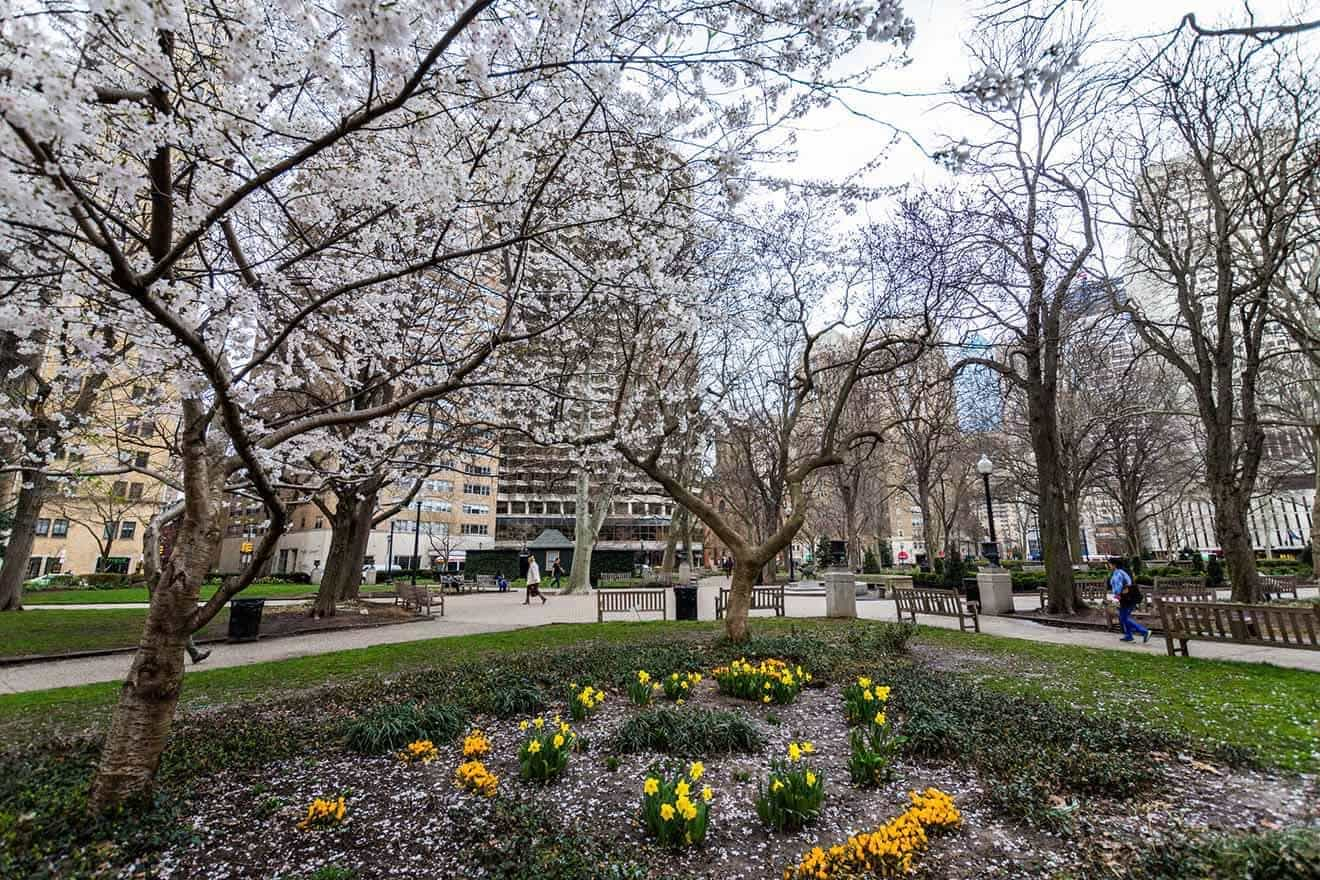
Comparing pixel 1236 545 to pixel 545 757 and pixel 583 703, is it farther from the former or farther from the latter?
pixel 545 757

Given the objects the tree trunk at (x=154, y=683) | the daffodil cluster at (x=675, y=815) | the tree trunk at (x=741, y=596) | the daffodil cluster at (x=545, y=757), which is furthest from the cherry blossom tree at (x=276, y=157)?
the tree trunk at (x=741, y=596)

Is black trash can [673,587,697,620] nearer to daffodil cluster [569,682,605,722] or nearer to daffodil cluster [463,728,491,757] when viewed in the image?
daffodil cluster [569,682,605,722]

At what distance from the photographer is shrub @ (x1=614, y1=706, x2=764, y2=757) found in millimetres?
4543

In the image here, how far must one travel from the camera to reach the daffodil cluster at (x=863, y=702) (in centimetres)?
502

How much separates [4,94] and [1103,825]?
6127mm

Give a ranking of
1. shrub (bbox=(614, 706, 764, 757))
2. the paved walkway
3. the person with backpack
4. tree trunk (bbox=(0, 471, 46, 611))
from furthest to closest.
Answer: tree trunk (bbox=(0, 471, 46, 611)), the person with backpack, the paved walkway, shrub (bbox=(614, 706, 764, 757))

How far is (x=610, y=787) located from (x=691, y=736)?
2.83 ft

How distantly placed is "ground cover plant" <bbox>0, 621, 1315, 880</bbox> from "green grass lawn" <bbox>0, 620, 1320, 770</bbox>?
155 mm

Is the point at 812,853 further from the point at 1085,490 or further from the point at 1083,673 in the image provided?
the point at 1085,490

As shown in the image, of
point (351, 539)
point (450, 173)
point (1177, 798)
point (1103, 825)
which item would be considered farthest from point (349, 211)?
point (351, 539)

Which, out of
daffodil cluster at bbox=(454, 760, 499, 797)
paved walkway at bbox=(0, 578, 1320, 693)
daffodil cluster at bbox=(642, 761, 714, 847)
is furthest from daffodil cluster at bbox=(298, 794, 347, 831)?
paved walkway at bbox=(0, 578, 1320, 693)

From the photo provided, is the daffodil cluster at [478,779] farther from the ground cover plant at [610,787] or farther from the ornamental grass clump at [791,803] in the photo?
the ornamental grass clump at [791,803]

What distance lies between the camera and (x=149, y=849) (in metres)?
3.18

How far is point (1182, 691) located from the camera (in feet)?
20.2
